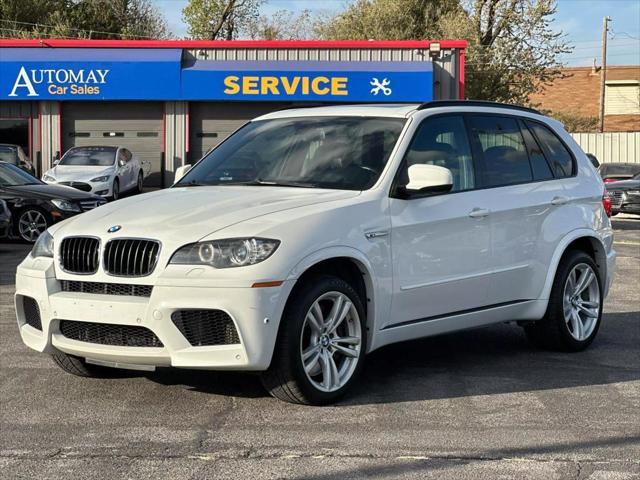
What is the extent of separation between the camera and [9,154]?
21688 millimetres

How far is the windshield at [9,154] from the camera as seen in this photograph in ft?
70.6

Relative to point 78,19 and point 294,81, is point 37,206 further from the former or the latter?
point 78,19

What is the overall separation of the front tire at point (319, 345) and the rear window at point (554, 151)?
100 inches

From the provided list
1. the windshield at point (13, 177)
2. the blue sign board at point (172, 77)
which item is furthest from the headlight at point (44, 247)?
the blue sign board at point (172, 77)

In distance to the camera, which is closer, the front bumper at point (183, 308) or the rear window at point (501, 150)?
the front bumper at point (183, 308)

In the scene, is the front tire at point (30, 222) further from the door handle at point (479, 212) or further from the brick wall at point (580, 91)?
the brick wall at point (580, 91)

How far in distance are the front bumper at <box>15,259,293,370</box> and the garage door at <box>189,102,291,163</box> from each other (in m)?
25.6

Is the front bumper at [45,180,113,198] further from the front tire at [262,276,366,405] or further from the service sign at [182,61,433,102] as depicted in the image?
the front tire at [262,276,366,405]

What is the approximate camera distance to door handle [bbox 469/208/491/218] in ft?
20.9

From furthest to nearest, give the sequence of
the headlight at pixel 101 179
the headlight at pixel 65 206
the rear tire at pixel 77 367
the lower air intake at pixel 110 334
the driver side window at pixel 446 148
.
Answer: the headlight at pixel 101 179
the headlight at pixel 65 206
the driver side window at pixel 446 148
the rear tire at pixel 77 367
the lower air intake at pixel 110 334

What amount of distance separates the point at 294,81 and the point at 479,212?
2411cm

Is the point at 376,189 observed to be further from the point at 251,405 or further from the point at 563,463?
the point at 563,463

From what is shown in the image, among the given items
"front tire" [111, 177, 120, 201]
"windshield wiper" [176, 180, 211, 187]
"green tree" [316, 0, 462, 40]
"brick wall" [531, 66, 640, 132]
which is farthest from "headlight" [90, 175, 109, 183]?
"brick wall" [531, 66, 640, 132]

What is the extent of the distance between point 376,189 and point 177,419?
180 cm
